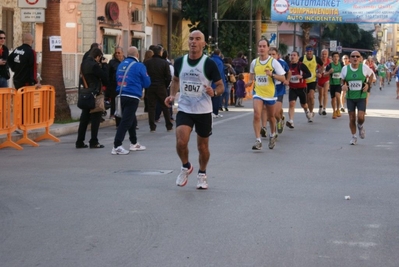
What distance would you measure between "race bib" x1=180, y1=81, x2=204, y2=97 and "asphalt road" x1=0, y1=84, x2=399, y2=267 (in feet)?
3.69

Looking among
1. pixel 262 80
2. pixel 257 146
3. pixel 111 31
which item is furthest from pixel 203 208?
pixel 111 31

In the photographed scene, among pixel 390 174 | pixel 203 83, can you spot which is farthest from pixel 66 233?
pixel 390 174

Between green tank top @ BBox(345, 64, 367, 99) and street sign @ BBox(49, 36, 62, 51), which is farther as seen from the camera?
street sign @ BBox(49, 36, 62, 51)

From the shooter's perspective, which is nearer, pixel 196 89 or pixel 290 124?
pixel 196 89

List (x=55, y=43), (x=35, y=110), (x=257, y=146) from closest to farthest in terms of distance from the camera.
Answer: (x=257, y=146) < (x=35, y=110) < (x=55, y=43)

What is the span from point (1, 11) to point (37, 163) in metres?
12.7

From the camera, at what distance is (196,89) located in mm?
10148

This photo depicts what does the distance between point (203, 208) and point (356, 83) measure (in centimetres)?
780

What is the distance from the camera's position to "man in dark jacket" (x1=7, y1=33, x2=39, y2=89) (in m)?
16.6

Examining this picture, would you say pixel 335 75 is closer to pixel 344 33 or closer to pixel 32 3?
pixel 32 3

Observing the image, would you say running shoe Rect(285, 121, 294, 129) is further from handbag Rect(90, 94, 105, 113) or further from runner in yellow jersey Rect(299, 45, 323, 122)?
handbag Rect(90, 94, 105, 113)

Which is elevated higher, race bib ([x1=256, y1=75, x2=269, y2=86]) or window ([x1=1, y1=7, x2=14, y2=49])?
window ([x1=1, y1=7, x2=14, y2=49])

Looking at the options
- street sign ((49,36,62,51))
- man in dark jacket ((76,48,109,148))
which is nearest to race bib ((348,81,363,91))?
man in dark jacket ((76,48,109,148))

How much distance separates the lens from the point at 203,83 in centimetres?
1014
